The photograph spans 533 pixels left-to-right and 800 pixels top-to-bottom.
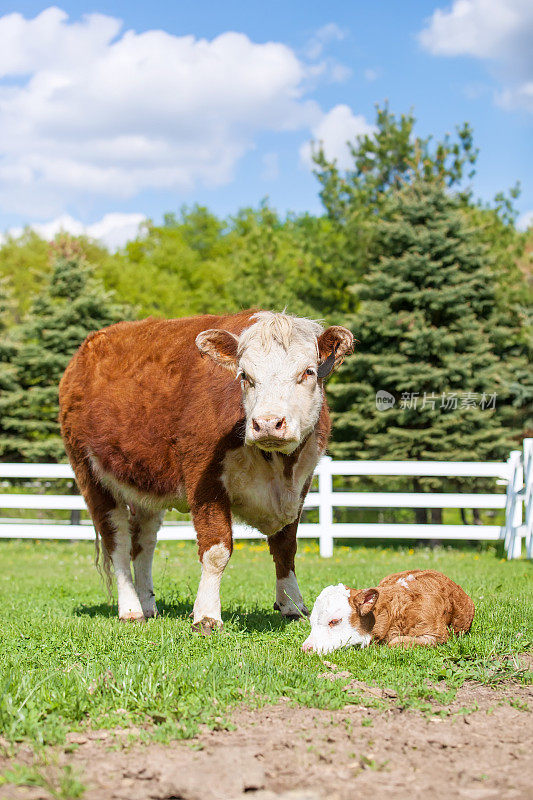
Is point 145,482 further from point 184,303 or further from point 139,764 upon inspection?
point 184,303

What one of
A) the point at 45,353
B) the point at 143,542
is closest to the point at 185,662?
the point at 143,542

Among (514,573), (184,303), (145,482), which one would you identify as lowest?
(514,573)

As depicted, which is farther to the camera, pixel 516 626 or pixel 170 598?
pixel 170 598

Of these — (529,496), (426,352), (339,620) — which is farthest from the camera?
(426,352)

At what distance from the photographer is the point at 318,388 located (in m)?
5.37

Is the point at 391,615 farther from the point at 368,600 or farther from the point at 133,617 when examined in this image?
the point at 133,617

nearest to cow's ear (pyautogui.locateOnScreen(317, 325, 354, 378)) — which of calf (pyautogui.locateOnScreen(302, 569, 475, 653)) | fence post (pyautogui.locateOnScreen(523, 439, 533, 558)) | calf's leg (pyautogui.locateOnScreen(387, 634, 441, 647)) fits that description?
calf (pyautogui.locateOnScreen(302, 569, 475, 653))

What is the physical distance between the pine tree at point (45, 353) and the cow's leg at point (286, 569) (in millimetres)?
13621

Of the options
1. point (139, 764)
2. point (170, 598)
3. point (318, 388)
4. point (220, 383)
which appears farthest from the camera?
point (170, 598)

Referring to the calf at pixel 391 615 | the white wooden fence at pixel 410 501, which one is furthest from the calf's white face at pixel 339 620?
the white wooden fence at pixel 410 501

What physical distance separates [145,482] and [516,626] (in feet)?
9.70

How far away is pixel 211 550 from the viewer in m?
5.50

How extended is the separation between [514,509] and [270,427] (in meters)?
8.26

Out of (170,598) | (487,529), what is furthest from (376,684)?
(487,529)
